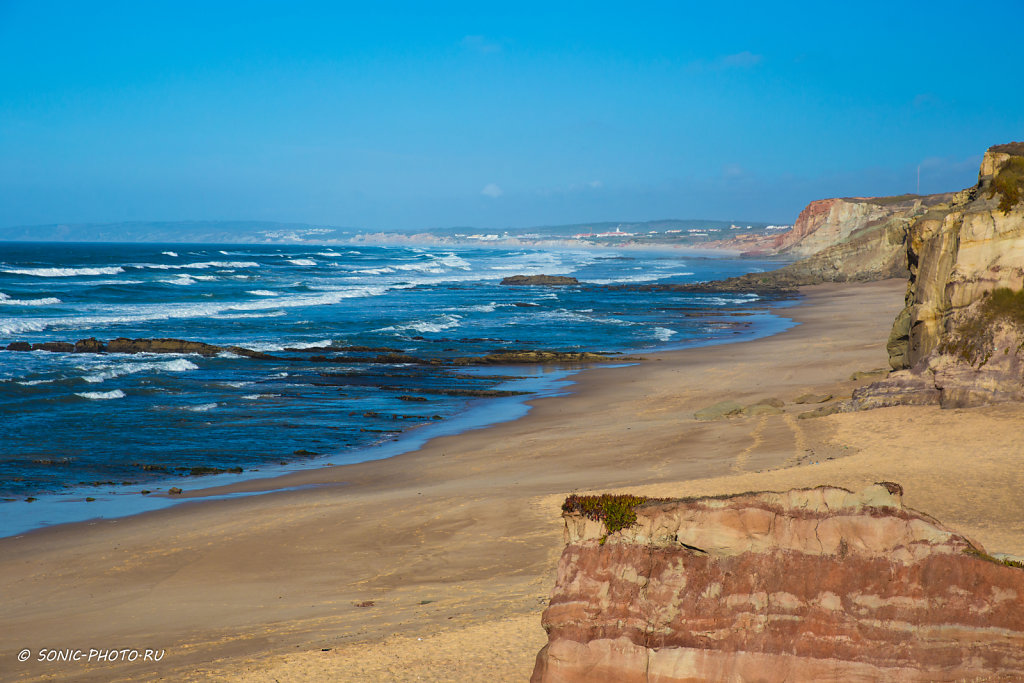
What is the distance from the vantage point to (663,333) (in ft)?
124

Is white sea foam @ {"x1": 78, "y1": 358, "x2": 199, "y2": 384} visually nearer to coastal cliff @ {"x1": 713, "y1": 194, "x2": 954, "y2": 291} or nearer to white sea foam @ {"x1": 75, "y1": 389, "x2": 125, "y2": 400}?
white sea foam @ {"x1": 75, "y1": 389, "x2": 125, "y2": 400}

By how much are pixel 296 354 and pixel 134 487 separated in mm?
16405

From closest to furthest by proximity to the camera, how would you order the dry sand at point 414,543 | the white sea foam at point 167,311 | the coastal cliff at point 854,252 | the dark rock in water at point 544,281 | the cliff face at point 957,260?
the dry sand at point 414,543 → the cliff face at point 957,260 → the white sea foam at point 167,311 → the coastal cliff at point 854,252 → the dark rock in water at point 544,281

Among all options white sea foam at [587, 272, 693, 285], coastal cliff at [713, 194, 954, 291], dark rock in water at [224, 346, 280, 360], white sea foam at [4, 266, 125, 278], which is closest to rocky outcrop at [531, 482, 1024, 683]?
dark rock in water at [224, 346, 280, 360]

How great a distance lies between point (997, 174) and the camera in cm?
1505

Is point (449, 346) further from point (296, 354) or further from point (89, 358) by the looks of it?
point (89, 358)

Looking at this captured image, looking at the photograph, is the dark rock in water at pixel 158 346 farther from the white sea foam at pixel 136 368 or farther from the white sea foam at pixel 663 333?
the white sea foam at pixel 663 333

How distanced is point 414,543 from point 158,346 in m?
23.9

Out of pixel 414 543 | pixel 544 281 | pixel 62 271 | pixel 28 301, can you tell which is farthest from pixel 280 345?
pixel 62 271

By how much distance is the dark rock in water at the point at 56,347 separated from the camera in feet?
99.6

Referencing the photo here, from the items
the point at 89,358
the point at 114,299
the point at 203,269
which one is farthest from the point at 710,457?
the point at 203,269

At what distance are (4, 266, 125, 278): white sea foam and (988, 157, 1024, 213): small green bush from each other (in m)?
73.8

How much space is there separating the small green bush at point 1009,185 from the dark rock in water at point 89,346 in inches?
1120

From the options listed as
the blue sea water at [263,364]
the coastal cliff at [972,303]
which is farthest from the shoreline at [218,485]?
the coastal cliff at [972,303]
